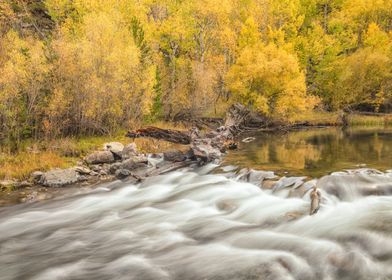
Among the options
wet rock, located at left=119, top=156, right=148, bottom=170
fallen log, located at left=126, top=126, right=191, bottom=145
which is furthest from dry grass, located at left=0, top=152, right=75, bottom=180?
fallen log, located at left=126, top=126, right=191, bottom=145

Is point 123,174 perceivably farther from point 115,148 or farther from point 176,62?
point 176,62

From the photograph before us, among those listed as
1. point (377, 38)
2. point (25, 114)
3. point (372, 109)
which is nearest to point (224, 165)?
point (25, 114)

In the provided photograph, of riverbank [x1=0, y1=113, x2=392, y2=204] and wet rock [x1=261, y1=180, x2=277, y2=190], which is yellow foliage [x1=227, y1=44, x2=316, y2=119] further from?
wet rock [x1=261, y1=180, x2=277, y2=190]

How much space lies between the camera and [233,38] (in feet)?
137

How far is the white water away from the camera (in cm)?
827

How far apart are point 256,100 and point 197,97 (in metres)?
5.84

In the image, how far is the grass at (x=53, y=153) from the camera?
16.6 meters

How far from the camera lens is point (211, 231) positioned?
10.8m

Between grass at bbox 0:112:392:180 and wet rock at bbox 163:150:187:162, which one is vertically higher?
grass at bbox 0:112:392:180

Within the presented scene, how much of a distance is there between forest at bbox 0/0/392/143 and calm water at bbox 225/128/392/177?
844 cm

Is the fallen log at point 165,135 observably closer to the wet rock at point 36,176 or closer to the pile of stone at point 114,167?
the pile of stone at point 114,167

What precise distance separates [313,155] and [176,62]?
67.6 feet

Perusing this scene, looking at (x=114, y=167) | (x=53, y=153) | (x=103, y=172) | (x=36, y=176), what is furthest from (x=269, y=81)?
(x=36, y=176)

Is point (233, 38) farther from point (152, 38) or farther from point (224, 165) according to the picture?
point (224, 165)
